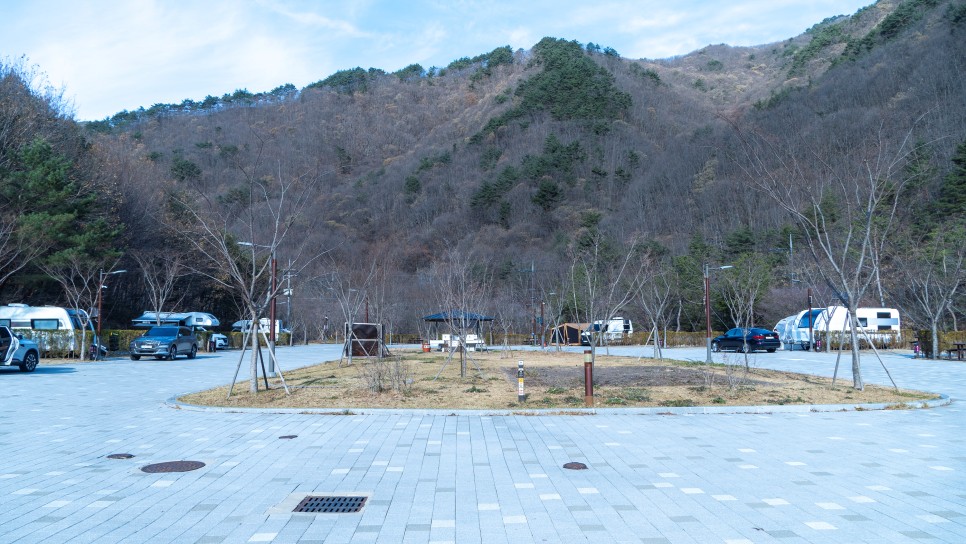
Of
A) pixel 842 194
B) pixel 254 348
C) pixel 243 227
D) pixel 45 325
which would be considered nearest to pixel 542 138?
pixel 243 227

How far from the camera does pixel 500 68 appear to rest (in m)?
160

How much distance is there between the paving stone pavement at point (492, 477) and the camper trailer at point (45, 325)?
80.4 ft

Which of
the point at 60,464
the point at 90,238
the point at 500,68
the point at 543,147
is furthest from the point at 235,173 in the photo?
the point at 60,464

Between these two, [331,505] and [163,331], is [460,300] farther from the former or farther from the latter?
[331,505]

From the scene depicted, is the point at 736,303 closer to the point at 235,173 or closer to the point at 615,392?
the point at 615,392

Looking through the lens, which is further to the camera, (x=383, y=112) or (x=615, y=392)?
(x=383, y=112)

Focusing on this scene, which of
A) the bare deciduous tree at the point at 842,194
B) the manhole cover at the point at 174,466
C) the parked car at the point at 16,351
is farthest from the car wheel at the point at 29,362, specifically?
the bare deciduous tree at the point at 842,194

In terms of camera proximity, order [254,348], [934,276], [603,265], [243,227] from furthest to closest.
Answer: [243,227], [603,265], [934,276], [254,348]

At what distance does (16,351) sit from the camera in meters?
23.3

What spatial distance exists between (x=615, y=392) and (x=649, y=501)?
356 inches

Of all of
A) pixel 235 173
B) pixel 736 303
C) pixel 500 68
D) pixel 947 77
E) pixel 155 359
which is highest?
pixel 500 68

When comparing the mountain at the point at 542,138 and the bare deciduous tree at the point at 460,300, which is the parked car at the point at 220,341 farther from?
the bare deciduous tree at the point at 460,300

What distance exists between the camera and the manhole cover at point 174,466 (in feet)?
25.3

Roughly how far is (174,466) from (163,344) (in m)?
28.7
